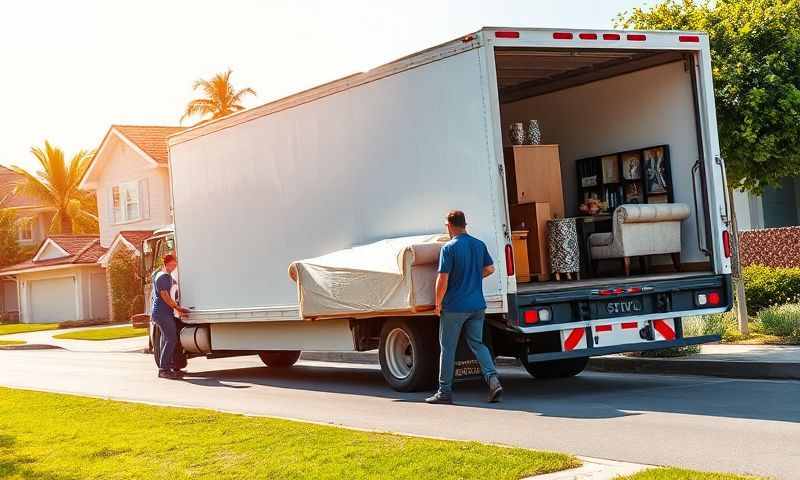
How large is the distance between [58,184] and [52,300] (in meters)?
8.96

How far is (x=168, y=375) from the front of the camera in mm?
17297

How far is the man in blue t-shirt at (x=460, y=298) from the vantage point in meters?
11.0

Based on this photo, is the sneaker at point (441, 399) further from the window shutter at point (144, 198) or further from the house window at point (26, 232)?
the house window at point (26, 232)

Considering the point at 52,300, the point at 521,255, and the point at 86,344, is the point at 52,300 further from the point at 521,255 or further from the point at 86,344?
the point at 521,255

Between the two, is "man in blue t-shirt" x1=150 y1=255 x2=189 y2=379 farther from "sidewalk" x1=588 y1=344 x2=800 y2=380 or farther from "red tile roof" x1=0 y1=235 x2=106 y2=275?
"red tile roof" x1=0 y1=235 x2=106 y2=275

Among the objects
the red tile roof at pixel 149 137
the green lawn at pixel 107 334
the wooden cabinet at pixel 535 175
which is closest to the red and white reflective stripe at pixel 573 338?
the wooden cabinet at pixel 535 175

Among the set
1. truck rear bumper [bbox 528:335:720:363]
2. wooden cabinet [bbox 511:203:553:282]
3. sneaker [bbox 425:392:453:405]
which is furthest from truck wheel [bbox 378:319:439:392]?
wooden cabinet [bbox 511:203:553:282]

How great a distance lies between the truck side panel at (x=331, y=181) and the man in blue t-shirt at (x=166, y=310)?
0.23 metres

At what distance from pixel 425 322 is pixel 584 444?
4103 millimetres

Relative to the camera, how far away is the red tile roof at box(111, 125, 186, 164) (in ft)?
137

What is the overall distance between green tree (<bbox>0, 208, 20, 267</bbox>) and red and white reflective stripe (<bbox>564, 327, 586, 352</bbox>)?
1984 inches

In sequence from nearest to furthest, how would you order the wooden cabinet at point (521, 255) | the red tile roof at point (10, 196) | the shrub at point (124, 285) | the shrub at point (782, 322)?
the wooden cabinet at point (521, 255) < the shrub at point (782, 322) < the shrub at point (124, 285) < the red tile roof at point (10, 196)

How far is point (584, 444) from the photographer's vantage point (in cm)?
864

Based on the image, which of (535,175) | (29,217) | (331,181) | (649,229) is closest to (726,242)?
(649,229)
